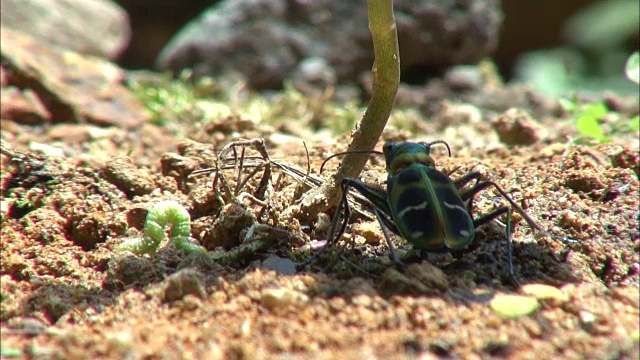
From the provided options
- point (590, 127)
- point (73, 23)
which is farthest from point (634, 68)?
point (73, 23)

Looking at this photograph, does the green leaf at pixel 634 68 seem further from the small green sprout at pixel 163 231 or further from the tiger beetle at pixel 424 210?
the small green sprout at pixel 163 231

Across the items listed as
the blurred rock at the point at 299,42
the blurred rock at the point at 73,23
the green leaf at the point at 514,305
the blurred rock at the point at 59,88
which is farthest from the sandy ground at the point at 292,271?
the blurred rock at the point at 299,42

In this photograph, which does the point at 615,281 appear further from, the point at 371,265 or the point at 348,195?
the point at 348,195

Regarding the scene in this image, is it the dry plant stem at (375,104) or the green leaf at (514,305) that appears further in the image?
the dry plant stem at (375,104)

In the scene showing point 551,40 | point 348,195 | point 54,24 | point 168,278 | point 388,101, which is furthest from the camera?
point 551,40

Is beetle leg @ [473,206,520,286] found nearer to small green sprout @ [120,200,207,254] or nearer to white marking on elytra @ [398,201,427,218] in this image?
white marking on elytra @ [398,201,427,218]

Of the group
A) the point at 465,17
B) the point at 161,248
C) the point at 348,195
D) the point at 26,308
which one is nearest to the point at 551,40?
the point at 465,17
